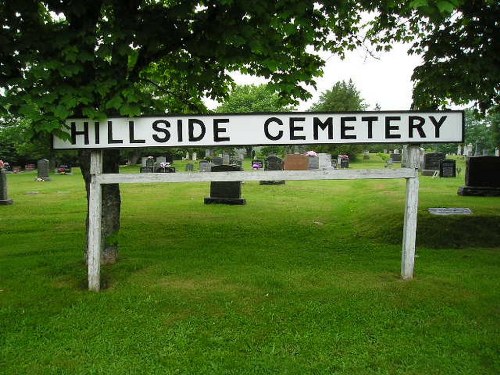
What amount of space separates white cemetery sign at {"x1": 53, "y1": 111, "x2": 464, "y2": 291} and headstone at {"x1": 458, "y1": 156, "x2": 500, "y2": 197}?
Result: 1013 cm

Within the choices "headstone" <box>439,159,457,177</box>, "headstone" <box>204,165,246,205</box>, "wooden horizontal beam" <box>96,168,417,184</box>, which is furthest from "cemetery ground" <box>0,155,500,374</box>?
"headstone" <box>439,159,457,177</box>

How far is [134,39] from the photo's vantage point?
569cm

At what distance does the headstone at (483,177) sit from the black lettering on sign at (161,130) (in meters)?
12.3

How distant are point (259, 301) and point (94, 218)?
2327 millimetres

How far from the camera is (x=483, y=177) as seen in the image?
1438 centimetres

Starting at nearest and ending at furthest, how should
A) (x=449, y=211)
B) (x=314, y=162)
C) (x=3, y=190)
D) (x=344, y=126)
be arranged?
(x=344, y=126), (x=449, y=211), (x=3, y=190), (x=314, y=162)

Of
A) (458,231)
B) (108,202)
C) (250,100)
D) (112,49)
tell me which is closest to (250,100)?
(250,100)

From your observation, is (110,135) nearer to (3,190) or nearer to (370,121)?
(370,121)

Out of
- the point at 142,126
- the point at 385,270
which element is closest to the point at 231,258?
the point at 385,270

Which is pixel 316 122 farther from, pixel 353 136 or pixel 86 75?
pixel 86 75

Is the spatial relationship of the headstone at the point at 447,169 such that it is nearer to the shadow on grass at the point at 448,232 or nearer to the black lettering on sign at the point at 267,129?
the shadow on grass at the point at 448,232

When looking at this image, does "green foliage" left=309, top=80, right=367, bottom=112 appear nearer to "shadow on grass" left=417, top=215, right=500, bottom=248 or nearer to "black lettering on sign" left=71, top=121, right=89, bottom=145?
"shadow on grass" left=417, top=215, right=500, bottom=248

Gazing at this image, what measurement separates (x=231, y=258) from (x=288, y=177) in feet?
8.36

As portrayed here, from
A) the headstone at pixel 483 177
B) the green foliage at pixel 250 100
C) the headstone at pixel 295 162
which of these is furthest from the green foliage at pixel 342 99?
the headstone at pixel 483 177
